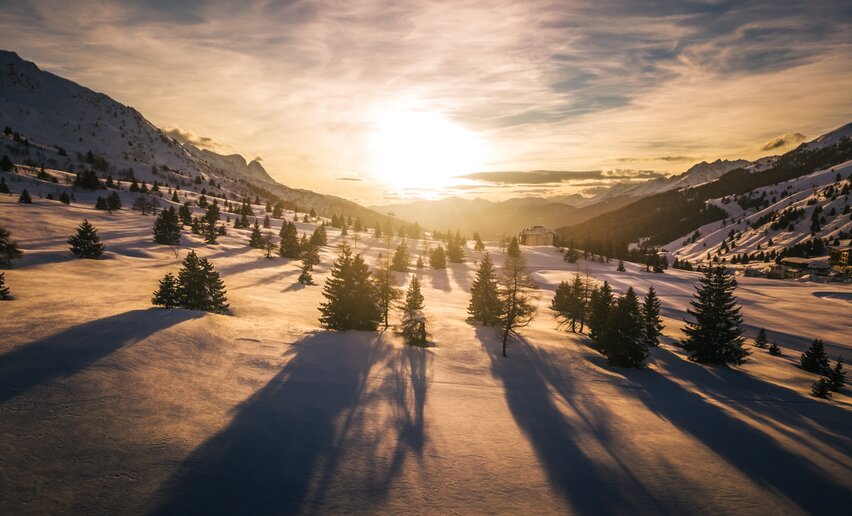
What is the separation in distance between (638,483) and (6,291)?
35.9m

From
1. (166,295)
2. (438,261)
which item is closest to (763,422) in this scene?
(166,295)

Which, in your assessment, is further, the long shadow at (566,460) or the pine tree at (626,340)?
the pine tree at (626,340)

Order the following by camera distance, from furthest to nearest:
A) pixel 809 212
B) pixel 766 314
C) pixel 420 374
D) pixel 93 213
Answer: pixel 809 212 < pixel 93 213 < pixel 766 314 < pixel 420 374

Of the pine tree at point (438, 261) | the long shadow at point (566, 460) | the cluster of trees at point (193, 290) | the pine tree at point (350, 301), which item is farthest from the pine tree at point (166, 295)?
the pine tree at point (438, 261)

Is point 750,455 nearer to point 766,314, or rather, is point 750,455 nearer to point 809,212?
point 766,314

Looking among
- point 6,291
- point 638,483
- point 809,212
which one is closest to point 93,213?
point 6,291

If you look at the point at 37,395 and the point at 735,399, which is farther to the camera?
the point at 735,399

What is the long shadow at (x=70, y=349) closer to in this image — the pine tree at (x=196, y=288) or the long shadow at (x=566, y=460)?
the pine tree at (x=196, y=288)

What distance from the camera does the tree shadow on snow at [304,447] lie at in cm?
942

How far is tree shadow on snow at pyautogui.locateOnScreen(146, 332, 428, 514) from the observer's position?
9.42 meters

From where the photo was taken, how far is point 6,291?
2247 cm

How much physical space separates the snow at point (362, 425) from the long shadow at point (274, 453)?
2.5 inches

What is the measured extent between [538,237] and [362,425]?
177073 millimetres

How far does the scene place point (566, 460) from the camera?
42.5ft
